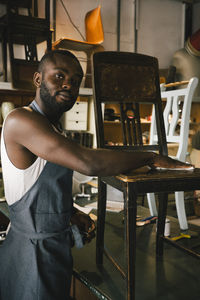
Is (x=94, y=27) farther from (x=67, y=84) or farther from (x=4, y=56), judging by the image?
(x=67, y=84)

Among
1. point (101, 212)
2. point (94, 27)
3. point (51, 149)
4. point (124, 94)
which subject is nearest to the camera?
point (51, 149)

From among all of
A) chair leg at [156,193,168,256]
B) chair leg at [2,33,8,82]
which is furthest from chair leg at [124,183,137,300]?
chair leg at [2,33,8,82]

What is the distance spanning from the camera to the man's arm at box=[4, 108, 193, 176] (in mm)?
1050

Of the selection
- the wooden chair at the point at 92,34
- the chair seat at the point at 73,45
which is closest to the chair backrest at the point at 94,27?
the wooden chair at the point at 92,34

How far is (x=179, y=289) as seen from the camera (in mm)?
1488

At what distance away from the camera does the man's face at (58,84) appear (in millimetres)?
1199

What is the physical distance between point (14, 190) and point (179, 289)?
3.14 ft

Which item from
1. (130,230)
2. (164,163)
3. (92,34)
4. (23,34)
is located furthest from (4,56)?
(130,230)

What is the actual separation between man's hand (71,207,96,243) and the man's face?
20.2 inches

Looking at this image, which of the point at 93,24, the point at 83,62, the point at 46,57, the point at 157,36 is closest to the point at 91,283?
the point at 46,57

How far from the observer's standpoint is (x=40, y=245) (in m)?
1.16

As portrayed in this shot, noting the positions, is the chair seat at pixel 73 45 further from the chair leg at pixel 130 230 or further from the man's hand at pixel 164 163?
the chair leg at pixel 130 230

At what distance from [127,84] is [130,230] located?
2.92 ft

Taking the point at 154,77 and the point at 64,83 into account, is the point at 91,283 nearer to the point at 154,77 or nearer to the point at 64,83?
the point at 64,83
